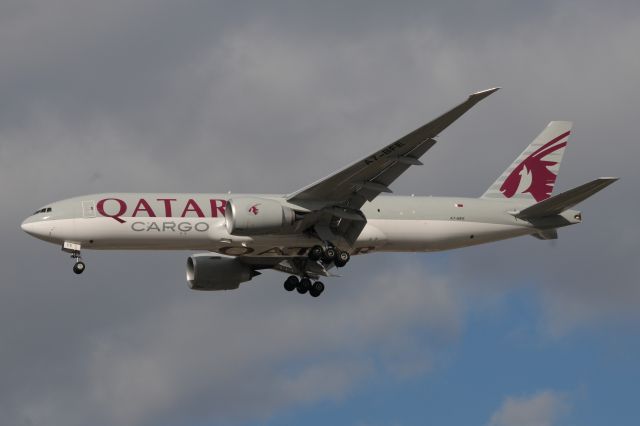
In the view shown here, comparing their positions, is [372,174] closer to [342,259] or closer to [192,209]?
[342,259]

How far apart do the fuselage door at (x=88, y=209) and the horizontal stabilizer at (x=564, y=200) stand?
1718 centimetres

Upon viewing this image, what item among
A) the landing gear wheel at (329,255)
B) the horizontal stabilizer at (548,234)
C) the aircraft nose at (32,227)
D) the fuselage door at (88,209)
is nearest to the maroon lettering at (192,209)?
the fuselage door at (88,209)

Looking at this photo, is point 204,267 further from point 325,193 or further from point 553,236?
point 553,236

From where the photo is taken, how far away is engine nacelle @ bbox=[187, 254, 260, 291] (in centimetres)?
6150

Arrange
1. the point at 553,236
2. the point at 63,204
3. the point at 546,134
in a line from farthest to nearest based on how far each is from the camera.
Result: the point at 546,134 < the point at 553,236 < the point at 63,204

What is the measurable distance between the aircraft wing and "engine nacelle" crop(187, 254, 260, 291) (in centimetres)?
763

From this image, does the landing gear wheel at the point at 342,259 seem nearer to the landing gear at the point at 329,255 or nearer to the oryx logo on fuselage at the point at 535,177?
the landing gear at the point at 329,255

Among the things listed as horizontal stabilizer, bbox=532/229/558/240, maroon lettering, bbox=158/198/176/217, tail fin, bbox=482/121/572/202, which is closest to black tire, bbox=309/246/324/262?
maroon lettering, bbox=158/198/176/217

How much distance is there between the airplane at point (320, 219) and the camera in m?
53.7

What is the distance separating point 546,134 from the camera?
63.3 metres

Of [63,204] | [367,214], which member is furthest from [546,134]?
[63,204]

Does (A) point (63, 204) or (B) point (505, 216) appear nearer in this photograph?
(A) point (63, 204)

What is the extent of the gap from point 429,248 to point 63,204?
580 inches

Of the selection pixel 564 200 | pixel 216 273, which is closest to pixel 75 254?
pixel 216 273
